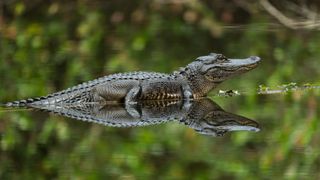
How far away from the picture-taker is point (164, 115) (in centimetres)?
605

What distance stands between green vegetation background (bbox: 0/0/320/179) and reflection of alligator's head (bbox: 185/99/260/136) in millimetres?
106

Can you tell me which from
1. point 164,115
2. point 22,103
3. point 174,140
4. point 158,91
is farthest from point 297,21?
point 174,140

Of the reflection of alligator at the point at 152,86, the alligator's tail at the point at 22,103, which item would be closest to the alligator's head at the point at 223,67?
the reflection of alligator at the point at 152,86

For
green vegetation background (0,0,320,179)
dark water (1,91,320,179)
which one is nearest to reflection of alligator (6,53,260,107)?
dark water (1,91,320,179)

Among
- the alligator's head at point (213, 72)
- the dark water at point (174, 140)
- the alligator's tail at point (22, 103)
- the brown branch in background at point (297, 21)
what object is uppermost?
the brown branch in background at point (297, 21)

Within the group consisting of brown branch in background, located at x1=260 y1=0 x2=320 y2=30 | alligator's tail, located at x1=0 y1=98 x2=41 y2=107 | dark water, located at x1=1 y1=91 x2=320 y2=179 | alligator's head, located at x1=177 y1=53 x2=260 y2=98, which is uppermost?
brown branch in background, located at x1=260 y1=0 x2=320 y2=30

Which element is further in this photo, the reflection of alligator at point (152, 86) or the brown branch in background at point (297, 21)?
the brown branch in background at point (297, 21)

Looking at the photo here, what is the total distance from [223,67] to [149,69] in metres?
1.47

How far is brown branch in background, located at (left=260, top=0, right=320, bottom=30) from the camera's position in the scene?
36.4 ft

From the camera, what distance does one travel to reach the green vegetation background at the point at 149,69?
4.63 metres

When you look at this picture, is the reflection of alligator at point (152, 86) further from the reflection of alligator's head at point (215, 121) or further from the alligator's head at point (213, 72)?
the reflection of alligator's head at point (215, 121)

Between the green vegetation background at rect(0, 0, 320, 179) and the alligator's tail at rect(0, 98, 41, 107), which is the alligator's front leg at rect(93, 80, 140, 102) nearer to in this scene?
the alligator's tail at rect(0, 98, 41, 107)

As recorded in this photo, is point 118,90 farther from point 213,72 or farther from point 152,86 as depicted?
point 213,72

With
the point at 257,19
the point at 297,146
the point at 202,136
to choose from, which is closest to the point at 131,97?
the point at 202,136
